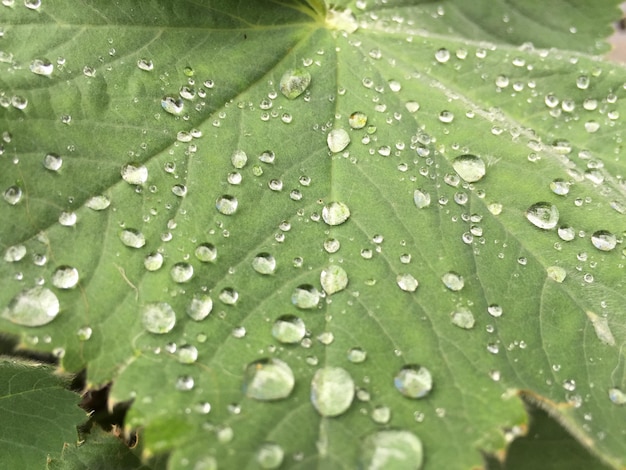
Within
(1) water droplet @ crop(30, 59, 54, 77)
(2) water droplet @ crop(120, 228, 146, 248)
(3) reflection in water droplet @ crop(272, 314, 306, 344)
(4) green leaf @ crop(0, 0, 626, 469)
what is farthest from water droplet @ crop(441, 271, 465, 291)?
(1) water droplet @ crop(30, 59, 54, 77)

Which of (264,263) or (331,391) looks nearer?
(331,391)

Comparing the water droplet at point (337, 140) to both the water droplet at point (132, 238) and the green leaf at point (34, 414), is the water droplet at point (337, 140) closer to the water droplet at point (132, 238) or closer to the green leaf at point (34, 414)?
the water droplet at point (132, 238)

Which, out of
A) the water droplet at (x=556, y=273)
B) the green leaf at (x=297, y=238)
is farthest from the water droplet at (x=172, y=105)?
the water droplet at (x=556, y=273)

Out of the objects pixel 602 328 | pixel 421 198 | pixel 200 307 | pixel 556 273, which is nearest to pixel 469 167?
pixel 421 198

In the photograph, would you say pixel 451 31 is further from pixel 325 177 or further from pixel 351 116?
pixel 325 177

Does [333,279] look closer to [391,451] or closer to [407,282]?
[407,282]

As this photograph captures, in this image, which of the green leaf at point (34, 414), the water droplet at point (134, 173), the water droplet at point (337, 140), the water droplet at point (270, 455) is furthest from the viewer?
the green leaf at point (34, 414)
